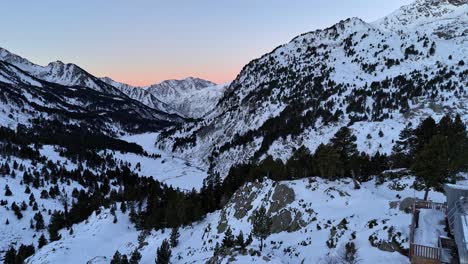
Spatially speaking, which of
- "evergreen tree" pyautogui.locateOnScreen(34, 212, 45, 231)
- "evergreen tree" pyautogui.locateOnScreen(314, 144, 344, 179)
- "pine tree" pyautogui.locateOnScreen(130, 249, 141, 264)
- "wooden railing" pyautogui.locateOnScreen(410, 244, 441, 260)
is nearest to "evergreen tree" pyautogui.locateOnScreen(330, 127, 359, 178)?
"evergreen tree" pyautogui.locateOnScreen(314, 144, 344, 179)

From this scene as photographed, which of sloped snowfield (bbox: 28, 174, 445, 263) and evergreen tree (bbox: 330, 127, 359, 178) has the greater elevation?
evergreen tree (bbox: 330, 127, 359, 178)

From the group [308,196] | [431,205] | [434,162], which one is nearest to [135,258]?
[308,196]

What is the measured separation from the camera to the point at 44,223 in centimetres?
14825

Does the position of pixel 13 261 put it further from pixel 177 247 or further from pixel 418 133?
pixel 418 133

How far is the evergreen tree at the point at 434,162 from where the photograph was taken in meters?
43.3

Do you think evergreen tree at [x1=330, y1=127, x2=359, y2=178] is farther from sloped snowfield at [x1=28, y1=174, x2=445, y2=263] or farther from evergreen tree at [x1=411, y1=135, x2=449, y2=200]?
evergreen tree at [x1=411, y1=135, x2=449, y2=200]

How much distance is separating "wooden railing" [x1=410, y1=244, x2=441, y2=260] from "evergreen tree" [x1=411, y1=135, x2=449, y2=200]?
1867 centimetres

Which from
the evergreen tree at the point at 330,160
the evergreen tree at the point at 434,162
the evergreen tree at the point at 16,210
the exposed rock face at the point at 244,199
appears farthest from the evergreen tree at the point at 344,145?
the evergreen tree at the point at 16,210

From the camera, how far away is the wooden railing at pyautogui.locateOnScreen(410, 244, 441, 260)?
27.9 m

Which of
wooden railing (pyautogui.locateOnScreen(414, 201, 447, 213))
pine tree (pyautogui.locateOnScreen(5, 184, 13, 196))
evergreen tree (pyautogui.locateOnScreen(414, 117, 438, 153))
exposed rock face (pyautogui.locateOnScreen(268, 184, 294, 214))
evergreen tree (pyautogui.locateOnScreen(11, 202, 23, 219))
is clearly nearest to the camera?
wooden railing (pyautogui.locateOnScreen(414, 201, 447, 213))

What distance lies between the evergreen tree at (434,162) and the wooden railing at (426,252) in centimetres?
1867

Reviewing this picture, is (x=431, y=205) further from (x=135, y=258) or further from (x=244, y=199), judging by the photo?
(x=135, y=258)

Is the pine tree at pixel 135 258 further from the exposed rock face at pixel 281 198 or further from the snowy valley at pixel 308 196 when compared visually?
the exposed rock face at pixel 281 198

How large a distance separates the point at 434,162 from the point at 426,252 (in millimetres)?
19132
